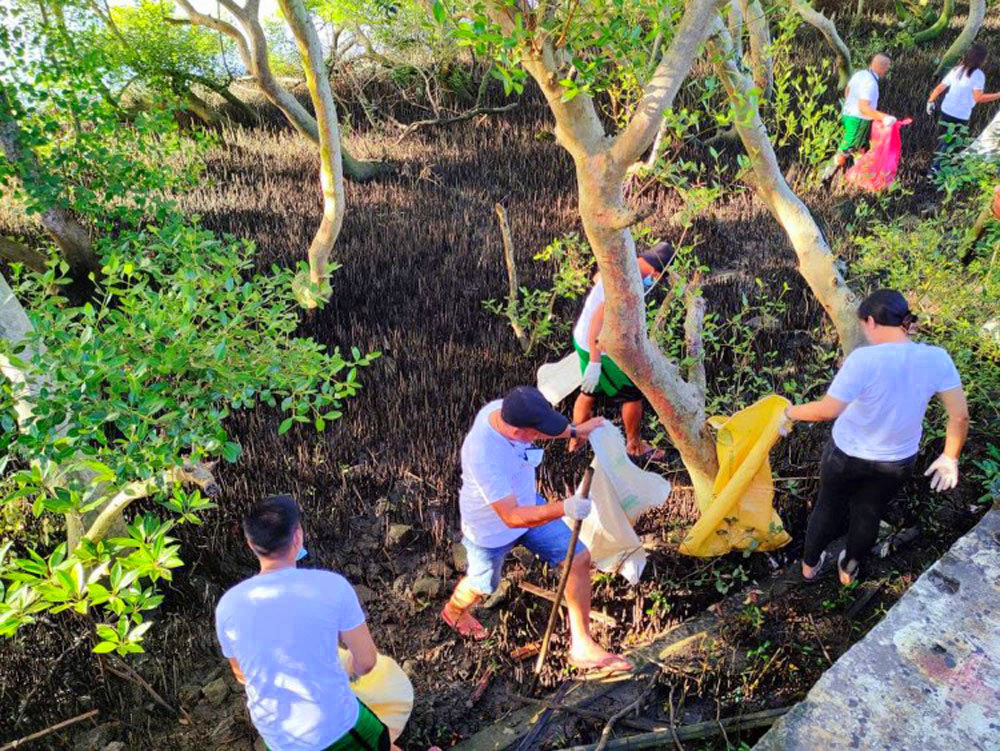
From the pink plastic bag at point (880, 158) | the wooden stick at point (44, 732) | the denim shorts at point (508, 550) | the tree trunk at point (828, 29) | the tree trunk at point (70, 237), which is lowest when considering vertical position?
the wooden stick at point (44, 732)

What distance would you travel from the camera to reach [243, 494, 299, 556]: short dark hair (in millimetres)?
1911

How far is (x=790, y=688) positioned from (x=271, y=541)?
1.82 m

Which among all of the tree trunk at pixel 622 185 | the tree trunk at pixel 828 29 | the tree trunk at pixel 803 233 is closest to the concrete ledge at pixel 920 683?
the tree trunk at pixel 622 185

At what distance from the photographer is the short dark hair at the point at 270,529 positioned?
1.91 meters

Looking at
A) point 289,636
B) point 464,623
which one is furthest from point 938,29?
point 289,636

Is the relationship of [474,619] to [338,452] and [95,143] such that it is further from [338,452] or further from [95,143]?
[95,143]

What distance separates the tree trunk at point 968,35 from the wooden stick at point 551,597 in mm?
8930

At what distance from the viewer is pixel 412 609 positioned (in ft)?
10.4

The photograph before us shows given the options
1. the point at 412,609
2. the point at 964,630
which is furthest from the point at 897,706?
the point at 412,609

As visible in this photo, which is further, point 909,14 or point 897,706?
point 909,14

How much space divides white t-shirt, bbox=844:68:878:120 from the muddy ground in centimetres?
78

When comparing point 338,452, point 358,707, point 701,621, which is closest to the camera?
point 358,707

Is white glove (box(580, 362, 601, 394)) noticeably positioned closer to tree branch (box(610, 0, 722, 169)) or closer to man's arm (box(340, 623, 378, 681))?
tree branch (box(610, 0, 722, 169))

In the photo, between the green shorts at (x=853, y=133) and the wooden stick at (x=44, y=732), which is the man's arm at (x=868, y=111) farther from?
the wooden stick at (x=44, y=732)
